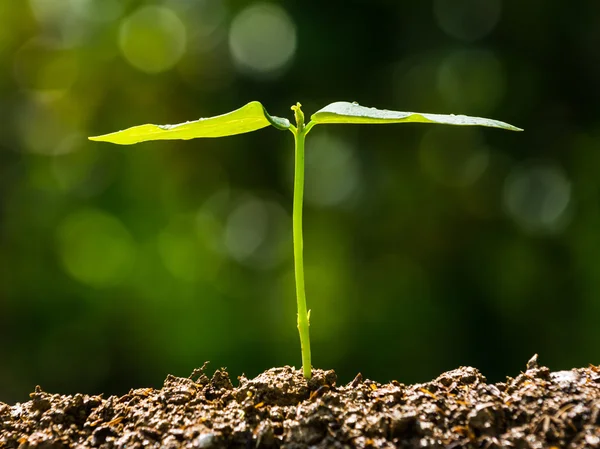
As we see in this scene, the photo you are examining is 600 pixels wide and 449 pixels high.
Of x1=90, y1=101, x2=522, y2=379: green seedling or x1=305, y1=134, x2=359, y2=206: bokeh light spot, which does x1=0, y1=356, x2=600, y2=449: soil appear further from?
x1=305, y1=134, x2=359, y2=206: bokeh light spot

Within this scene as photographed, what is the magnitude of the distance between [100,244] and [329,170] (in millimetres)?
1065

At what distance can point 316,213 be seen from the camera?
2719 mm

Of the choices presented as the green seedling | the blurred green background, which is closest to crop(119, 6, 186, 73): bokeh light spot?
the blurred green background

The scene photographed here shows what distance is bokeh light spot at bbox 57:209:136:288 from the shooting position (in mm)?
2688

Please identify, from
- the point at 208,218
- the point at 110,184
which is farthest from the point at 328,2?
the point at 110,184

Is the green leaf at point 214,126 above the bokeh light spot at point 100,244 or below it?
above

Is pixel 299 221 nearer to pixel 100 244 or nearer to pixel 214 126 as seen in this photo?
pixel 214 126

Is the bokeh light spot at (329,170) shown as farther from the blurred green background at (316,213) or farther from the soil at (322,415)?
the soil at (322,415)

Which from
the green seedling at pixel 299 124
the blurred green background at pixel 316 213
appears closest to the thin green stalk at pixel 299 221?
the green seedling at pixel 299 124

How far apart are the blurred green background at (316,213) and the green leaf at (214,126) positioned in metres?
2.01

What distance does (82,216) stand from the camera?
8.88 ft

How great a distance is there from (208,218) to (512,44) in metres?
1.54

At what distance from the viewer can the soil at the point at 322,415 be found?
1.78 feet

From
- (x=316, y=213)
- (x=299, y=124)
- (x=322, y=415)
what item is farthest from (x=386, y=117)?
(x=316, y=213)
